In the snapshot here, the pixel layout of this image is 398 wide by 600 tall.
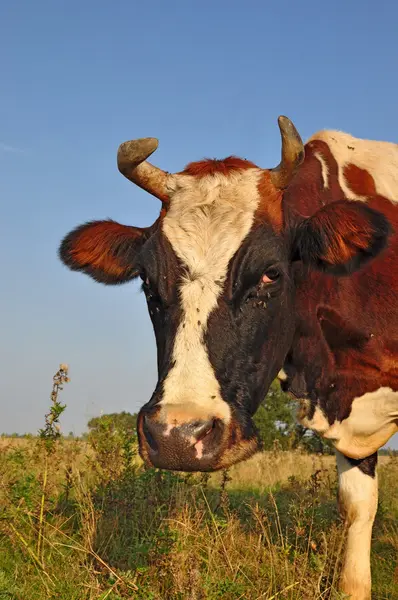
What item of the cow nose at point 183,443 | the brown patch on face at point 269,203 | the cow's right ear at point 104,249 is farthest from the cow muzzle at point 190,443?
the cow's right ear at point 104,249

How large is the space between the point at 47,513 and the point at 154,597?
2.19m

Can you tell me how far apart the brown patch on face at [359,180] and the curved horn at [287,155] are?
1.02m


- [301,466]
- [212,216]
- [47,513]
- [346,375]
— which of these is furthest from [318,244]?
[301,466]

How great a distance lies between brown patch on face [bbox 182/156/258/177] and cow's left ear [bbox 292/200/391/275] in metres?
0.63

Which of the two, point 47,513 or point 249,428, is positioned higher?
point 249,428

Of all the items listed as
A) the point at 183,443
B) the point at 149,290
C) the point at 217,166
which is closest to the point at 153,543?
the point at 183,443

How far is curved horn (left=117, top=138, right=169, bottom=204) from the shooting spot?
511 centimetres

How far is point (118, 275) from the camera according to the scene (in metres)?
5.92

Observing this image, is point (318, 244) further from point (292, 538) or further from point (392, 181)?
point (292, 538)

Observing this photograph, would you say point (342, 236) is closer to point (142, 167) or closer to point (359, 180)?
point (359, 180)

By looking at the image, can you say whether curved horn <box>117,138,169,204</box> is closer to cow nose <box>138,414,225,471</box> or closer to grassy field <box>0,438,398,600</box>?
cow nose <box>138,414,225,471</box>

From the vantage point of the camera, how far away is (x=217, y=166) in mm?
5207

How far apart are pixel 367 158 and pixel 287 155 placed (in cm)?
150

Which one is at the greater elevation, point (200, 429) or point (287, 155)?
point (287, 155)
